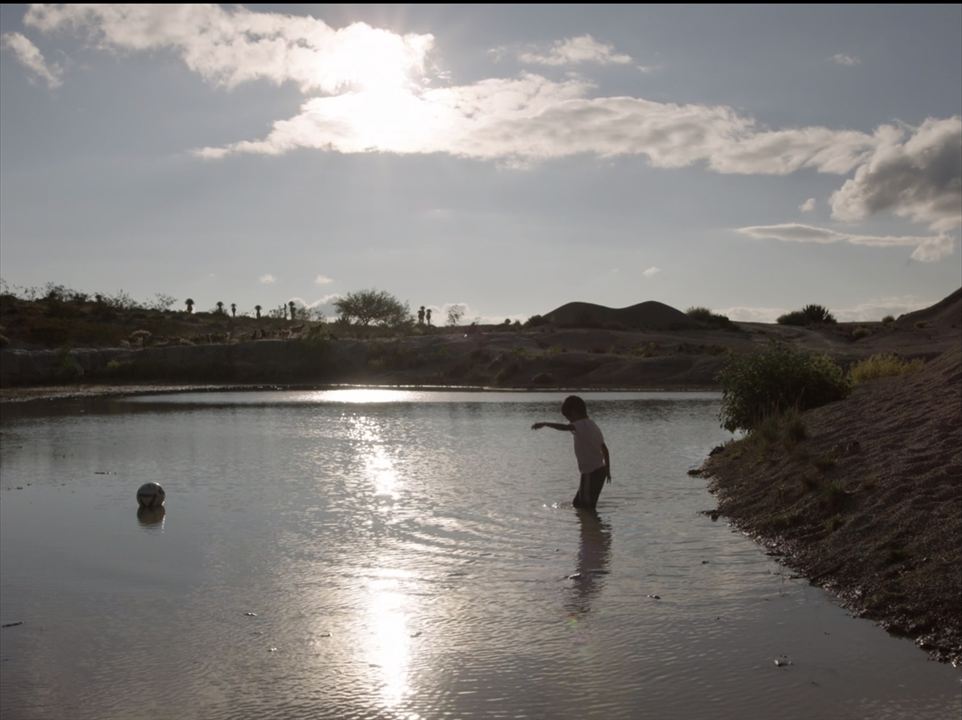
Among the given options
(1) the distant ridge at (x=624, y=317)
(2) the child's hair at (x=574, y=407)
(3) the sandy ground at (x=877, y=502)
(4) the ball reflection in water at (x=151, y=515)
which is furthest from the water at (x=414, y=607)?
(1) the distant ridge at (x=624, y=317)

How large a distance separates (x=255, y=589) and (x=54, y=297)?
8245 centimetres

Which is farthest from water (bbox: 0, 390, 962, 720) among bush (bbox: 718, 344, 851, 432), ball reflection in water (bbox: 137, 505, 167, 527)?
bush (bbox: 718, 344, 851, 432)

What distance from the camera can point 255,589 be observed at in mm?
9703

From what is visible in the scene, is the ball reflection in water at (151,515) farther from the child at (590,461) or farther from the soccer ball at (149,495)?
the child at (590,461)

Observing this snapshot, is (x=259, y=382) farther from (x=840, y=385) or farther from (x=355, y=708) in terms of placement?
(x=355, y=708)

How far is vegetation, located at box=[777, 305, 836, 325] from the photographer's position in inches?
3361

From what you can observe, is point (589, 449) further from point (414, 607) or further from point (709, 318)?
point (709, 318)

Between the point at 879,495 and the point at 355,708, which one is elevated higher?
the point at 879,495

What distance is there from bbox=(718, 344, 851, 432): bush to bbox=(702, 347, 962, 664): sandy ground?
2836 millimetres

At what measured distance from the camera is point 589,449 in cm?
1367

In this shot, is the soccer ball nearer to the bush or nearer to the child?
the child

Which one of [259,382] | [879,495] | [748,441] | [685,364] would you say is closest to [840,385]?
[748,441]

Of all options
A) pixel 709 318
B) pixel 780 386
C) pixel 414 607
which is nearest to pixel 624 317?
pixel 709 318

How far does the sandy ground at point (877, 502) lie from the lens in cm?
820
